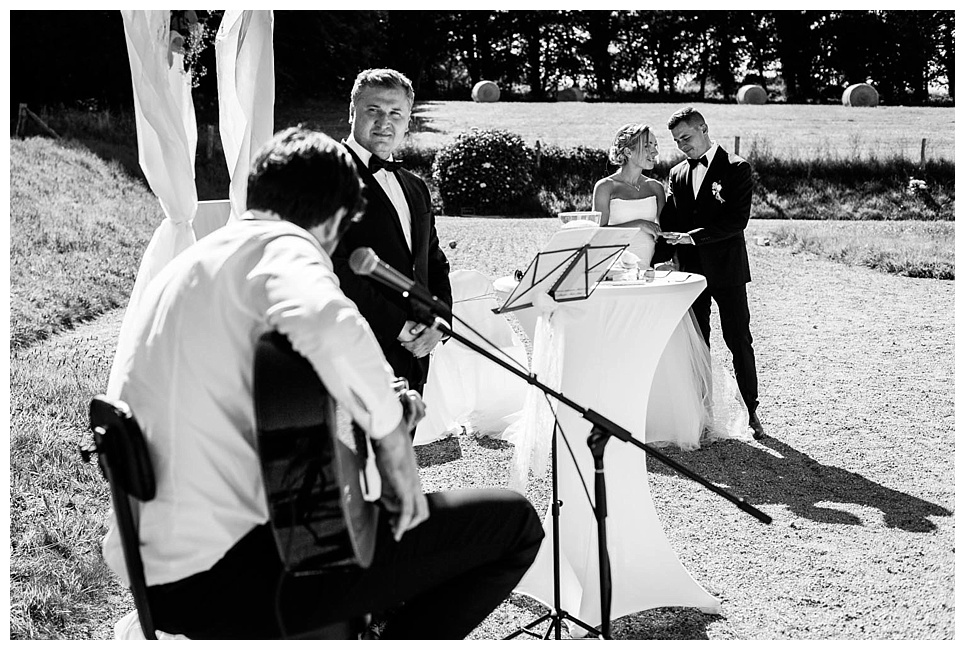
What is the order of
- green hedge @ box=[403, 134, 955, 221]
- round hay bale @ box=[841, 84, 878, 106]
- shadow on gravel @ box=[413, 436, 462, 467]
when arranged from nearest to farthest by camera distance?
shadow on gravel @ box=[413, 436, 462, 467]
green hedge @ box=[403, 134, 955, 221]
round hay bale @ box=[841, 84, 878, 106]

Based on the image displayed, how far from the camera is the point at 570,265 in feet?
11.0

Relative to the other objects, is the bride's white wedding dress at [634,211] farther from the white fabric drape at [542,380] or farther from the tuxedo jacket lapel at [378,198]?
the tuxedo jacket lapel at [378,198]

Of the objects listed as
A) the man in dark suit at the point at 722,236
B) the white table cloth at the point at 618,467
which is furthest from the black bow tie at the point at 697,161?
the white table cloth at the point at 618,467

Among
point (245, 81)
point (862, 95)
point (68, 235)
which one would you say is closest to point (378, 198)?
point (245, 81)

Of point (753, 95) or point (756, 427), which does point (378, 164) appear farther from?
point (753, 95)

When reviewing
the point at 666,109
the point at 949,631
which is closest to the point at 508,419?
the point at 949,631

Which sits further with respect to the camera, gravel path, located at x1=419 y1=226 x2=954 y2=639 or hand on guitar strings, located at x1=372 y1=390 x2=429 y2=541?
gravel path, located at x1=419 y1=226 x2=954 y2=639

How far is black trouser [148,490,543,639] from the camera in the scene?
7.18 feet

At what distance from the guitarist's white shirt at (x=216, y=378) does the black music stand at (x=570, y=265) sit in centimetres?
123

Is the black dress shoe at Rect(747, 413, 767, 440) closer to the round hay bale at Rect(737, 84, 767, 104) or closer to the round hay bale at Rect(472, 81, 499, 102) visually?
the round hay bale at Rect(472, 81, 499, 102)

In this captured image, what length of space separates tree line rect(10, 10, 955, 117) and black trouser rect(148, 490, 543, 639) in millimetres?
36059

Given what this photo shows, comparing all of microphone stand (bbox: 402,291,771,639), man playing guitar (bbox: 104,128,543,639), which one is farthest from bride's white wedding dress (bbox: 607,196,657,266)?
man playing guitar (bbox: 104,128,543,639)

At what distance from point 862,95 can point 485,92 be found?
53.9ft

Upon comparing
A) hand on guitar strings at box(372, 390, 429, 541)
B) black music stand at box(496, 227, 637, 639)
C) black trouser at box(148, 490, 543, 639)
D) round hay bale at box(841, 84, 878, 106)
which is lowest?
black trouser at box(148, 490, 543, 639)
